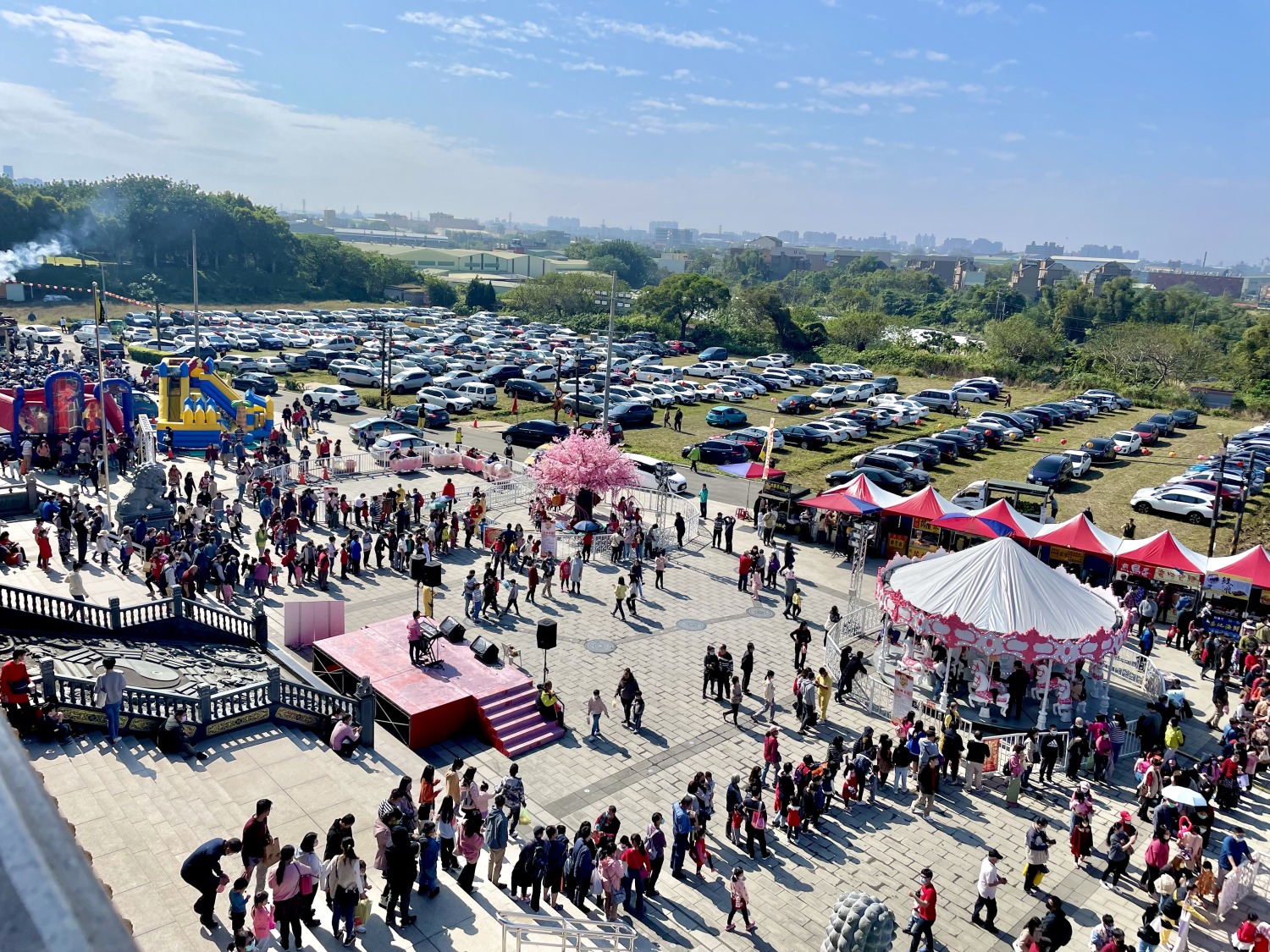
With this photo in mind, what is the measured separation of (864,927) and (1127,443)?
44.5 metres

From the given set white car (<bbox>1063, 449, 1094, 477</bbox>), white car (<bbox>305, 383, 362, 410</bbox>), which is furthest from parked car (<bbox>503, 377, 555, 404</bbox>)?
white car (<bbox>1063, 449, 1094, 477</bbox>)

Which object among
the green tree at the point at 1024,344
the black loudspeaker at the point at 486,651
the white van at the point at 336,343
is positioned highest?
the green tree at the point at 1024,344

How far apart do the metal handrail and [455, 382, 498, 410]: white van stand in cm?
4284

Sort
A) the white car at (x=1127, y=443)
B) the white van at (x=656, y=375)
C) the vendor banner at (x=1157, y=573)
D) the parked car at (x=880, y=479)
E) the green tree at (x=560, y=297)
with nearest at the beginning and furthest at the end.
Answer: the vendor banner at (x=1157, y=573) → the parked car at (x=880, y=479) → the white car at (x=1127, y=443) → the white van at (x=656, y=375) → the green tree at (x=560, y=297)

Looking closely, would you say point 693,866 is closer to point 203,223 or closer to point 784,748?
point 784,748

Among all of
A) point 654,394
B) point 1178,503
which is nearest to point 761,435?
point 654,394

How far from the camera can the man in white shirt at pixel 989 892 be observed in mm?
13742

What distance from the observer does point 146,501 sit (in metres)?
27.0

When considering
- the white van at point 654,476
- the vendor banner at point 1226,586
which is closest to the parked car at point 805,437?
the white van at point 654,476

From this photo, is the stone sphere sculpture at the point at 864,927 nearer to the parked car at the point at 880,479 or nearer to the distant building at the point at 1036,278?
the parked car at the point at 880,479

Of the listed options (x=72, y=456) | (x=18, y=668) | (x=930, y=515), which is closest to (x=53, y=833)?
(x=18, y=668)

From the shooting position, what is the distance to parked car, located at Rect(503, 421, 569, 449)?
44.2m

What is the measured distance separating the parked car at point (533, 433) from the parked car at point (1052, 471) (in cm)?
2086

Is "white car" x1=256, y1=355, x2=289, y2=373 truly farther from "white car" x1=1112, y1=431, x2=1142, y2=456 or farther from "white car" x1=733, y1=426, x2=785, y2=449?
"white car" x1=1112, y1=431, x2=1142, y2=456
